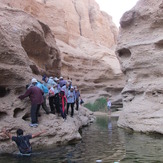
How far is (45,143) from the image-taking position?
6.33 meters

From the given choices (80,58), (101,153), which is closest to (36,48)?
(101,153)

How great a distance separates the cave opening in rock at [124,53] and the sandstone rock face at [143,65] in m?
0.05

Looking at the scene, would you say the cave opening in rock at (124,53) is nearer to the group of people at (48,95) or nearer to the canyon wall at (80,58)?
the group of people at (48,95)

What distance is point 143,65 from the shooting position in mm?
10102

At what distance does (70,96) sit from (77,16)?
37.8 meters

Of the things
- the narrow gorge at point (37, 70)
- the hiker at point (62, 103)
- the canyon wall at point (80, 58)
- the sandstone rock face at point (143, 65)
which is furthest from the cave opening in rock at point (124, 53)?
the canyon wall at point (80, 58)

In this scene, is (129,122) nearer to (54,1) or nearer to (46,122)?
(46,122)

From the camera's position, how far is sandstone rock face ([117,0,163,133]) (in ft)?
29.9

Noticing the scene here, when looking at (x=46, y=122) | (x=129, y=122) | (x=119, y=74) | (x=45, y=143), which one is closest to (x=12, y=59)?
(x=46, y=122)

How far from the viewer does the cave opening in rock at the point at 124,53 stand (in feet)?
37.4

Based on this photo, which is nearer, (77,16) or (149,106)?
(149,106)

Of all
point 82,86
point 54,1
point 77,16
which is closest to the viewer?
point 82,86

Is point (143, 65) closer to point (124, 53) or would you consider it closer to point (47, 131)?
point (124, 53)

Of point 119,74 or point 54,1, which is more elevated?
point 54,1
